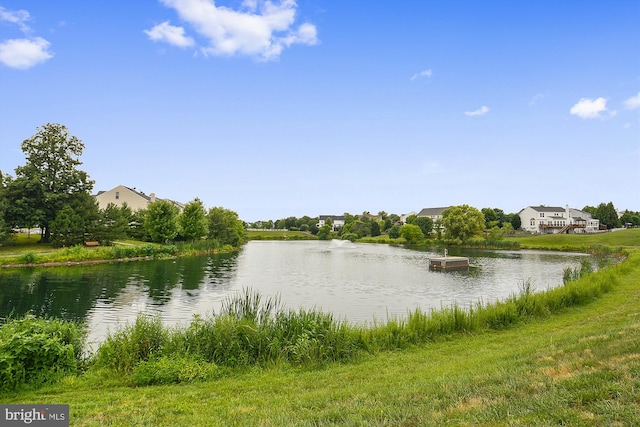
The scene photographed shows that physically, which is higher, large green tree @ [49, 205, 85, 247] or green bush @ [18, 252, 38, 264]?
large green tree @ [49, 205, 85, 247]

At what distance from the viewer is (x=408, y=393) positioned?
6.00 meters

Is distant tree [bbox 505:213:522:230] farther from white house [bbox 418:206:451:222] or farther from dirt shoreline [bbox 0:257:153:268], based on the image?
dirt shoreline [bbox 0:257:153:268]

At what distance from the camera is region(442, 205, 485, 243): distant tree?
270 feet

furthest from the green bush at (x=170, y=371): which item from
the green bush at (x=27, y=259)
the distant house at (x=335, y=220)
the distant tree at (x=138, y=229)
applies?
the distant house at (x=335, y=220)

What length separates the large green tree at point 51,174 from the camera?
1764 inches

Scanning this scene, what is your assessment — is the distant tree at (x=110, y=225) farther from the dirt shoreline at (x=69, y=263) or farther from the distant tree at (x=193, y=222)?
the distant tree at (x=193, y=222)

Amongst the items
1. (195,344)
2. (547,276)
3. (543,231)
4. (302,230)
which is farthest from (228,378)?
(302,230)

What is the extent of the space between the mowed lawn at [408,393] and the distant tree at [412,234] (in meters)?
86.2

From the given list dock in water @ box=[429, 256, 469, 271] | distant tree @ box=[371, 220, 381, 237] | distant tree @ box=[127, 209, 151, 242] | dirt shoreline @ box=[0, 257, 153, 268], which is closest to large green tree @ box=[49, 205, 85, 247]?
dirt shoreline @ box=[0, 257, 153, 268]

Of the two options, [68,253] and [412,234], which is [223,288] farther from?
[412,234]

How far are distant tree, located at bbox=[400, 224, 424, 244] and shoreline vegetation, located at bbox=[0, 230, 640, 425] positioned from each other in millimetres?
81529

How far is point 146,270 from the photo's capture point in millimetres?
35719

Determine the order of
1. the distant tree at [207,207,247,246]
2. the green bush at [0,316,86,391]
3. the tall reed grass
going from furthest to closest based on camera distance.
A: the distant tree at [207,207,247,246]
the tall reed grass
the green bush at [0,316,86,391]

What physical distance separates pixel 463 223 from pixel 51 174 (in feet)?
237
